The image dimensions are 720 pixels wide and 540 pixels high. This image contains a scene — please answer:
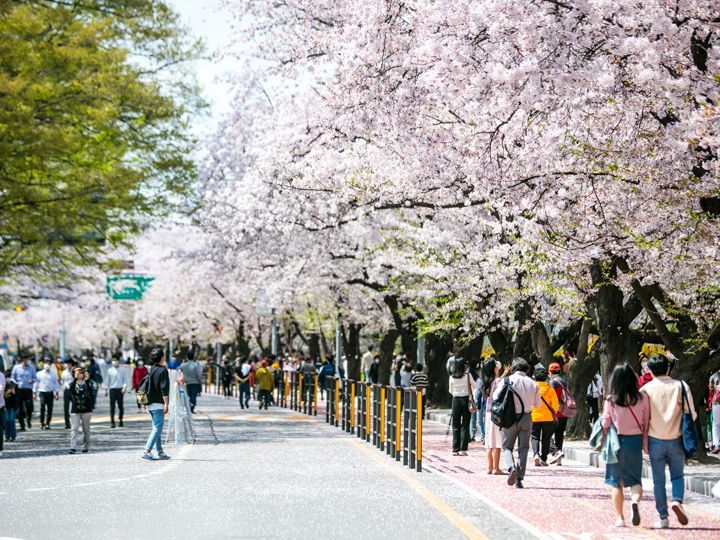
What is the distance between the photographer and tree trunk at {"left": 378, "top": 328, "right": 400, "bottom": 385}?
41156 millimetres

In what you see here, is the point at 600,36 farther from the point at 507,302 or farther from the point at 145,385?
the point at 507,302

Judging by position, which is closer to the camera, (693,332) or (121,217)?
(693,332)

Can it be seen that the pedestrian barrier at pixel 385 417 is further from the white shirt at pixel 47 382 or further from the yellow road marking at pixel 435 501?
the white shirt at pixel 47 382

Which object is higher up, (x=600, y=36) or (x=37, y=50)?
(x=37, y=50)

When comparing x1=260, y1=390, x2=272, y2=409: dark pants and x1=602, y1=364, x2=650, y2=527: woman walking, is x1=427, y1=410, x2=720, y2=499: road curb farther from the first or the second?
x1=260, y1=390, x2=272, y2=409: dark pants

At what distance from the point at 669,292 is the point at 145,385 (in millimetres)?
9213

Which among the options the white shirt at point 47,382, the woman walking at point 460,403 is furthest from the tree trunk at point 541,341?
the white shirt at point 47,382

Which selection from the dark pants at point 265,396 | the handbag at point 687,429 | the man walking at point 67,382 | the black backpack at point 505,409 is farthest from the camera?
the dark pants at point 265,396

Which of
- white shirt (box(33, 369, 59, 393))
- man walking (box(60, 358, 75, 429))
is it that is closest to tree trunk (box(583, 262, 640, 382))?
man walking (box(60, 358, 75, 429))

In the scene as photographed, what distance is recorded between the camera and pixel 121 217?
3194 centimetres

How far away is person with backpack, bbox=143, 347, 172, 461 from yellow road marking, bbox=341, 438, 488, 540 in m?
3.34

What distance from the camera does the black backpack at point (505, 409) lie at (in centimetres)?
1452

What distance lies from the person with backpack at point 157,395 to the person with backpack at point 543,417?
5.72 metres

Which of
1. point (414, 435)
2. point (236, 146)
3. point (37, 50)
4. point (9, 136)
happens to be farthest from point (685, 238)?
point (236, 146)
